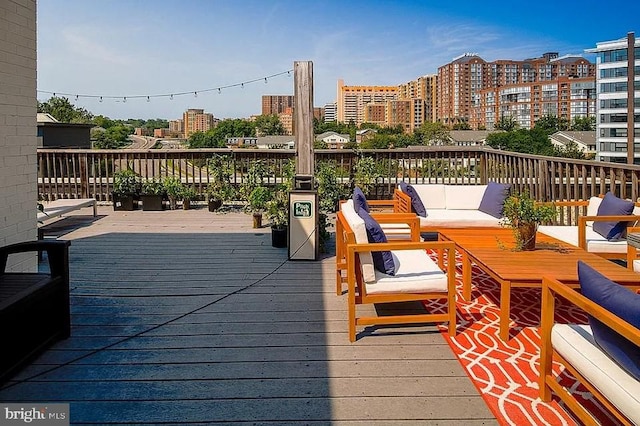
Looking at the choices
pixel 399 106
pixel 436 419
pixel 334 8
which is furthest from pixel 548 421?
pixel 399 106

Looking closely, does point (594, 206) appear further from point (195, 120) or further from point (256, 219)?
point (195, 120)

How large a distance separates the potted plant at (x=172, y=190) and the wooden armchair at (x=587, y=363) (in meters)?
7.45

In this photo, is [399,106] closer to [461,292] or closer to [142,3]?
[142,3]

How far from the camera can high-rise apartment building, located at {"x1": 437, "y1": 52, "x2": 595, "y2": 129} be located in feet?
293

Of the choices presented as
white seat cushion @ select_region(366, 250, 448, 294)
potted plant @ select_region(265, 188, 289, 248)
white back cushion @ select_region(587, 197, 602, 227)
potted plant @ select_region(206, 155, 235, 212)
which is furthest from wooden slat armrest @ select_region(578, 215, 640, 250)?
potted plant @ select_region(206, 155, 235, 212)

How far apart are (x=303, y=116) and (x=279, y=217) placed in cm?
127

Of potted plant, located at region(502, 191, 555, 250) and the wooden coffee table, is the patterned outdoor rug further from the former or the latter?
potted plant, located at region(502, 191, 555, 250)

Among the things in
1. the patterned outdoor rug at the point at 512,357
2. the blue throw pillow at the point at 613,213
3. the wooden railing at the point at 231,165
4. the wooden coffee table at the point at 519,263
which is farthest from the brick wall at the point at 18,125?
the wooden railing at the point at 231,165

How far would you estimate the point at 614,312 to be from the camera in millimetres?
1898

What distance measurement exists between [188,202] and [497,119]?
93.0 m

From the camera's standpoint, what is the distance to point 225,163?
9.20m

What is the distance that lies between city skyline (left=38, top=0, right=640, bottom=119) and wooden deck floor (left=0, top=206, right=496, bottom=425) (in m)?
3.52

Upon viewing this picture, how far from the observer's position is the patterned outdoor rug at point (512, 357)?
234 centimetres

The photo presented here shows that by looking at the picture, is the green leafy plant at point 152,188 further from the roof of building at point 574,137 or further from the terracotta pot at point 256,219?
the roof of building at point 574,137
